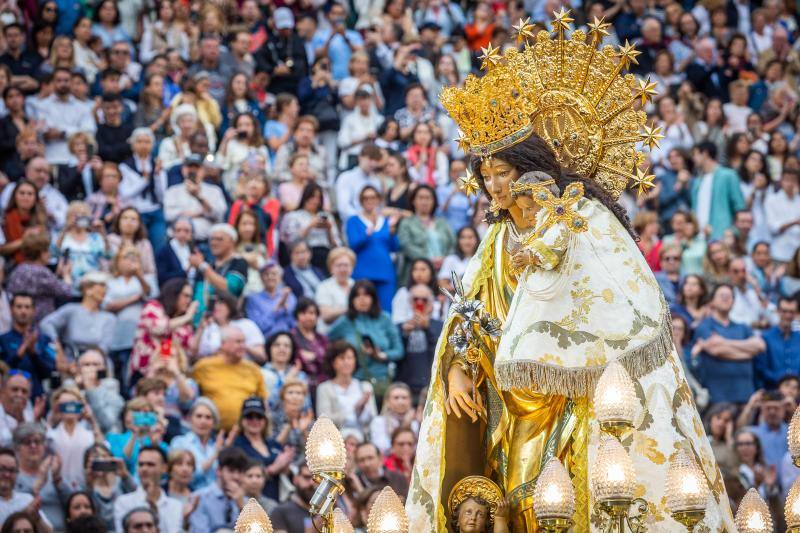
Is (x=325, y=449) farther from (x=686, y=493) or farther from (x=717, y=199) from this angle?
(x=717, y=199)

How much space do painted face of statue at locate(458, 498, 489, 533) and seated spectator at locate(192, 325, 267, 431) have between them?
510 cm

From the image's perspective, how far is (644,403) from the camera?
26.2 feet

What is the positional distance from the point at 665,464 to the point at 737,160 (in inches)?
427

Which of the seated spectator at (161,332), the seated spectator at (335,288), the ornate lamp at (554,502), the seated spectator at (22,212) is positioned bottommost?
the ornate lamp at (554,502)

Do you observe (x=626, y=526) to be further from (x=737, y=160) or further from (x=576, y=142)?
(x=737, y=160)

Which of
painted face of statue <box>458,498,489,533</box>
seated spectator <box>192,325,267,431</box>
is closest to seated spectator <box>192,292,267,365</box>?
seated spectator <box>192,325,267,431</box>

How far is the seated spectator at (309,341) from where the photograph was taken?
45.9 feet

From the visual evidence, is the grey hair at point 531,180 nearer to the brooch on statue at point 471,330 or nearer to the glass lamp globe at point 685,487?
the brooch on statue at point 471,330

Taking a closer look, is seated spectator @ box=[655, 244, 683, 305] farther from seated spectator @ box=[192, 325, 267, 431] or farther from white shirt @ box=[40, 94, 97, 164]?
white shirt @ box=[40, 94, 97, 164]

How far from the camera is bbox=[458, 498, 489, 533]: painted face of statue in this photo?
8109 millimetres

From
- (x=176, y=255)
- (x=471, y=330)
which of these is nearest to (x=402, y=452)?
(x=176, y=255)

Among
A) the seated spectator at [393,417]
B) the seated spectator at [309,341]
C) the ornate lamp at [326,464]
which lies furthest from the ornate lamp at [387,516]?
Result: the seated spectator at [309,341]

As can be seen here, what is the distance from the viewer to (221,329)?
1350cm

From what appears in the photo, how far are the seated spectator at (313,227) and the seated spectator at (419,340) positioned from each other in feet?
4.07
